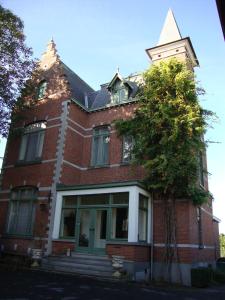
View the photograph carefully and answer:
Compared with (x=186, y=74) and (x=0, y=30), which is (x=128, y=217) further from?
(x=0, y=30)

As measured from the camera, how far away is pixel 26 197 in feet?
57.7

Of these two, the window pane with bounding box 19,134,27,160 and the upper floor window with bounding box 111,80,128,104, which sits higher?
the upper floor window with bounding box 111,80,128,104

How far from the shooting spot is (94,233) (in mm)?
14891

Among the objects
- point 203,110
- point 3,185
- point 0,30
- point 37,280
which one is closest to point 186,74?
point 203,110

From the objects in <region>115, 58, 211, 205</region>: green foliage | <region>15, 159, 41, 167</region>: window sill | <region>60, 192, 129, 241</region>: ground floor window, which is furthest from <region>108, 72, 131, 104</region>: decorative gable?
<region>60, 192, 129, 241</region>: ground floor window

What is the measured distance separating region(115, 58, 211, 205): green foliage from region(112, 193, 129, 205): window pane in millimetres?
1248

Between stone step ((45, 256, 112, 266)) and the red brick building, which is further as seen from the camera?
the red brick building

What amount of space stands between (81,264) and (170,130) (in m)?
7.33

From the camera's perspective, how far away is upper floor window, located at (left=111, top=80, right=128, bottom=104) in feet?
62.8

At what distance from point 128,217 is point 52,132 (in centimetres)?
735

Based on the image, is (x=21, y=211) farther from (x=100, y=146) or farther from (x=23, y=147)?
(x=100, y=146)

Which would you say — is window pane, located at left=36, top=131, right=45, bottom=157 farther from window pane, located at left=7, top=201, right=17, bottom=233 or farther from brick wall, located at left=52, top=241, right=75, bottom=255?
brick wall, located at left=52, top=241, right=75, bottom=255

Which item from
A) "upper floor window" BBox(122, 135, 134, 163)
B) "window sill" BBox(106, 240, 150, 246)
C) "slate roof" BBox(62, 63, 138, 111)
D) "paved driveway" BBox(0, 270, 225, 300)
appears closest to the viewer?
"paved driveway" BBox(0, 270, 225, 300)

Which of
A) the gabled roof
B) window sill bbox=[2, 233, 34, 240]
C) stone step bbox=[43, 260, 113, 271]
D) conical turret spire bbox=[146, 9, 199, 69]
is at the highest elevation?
conical turret spire bbox=[146, 9, 199, 69]
